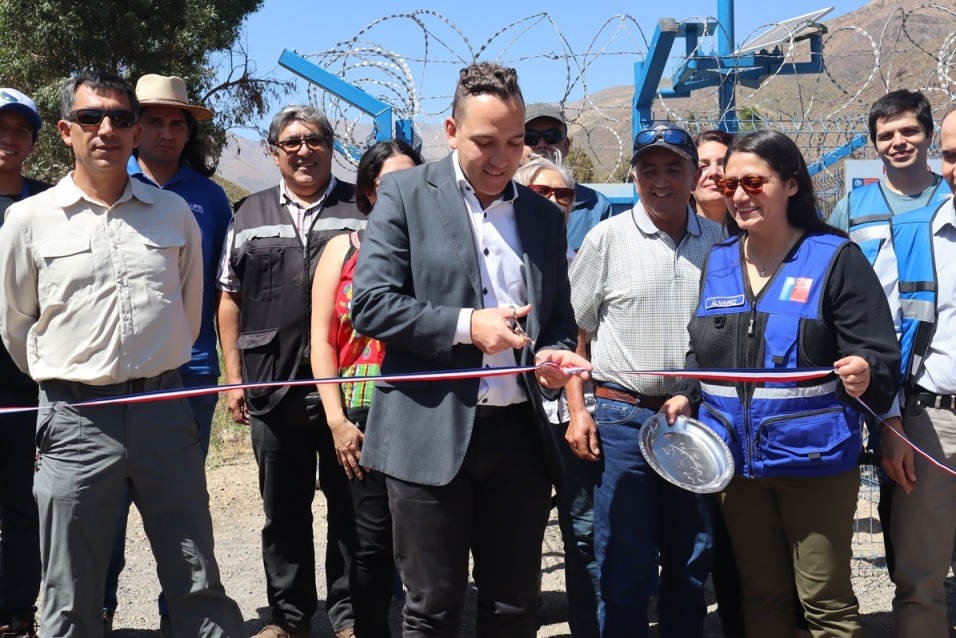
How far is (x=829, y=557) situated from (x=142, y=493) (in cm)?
233

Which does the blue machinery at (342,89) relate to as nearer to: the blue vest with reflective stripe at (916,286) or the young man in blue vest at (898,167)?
the young man in blue vest at (898,167)

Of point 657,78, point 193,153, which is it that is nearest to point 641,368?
point 193,153

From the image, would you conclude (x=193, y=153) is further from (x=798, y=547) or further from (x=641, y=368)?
(x=798, y=547)

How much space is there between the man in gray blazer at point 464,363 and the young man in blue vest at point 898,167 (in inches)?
83.8

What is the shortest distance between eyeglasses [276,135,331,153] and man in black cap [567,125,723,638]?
1311 mm

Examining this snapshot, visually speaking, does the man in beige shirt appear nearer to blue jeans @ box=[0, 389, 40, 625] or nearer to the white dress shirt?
blue jeans @ box=[0, 389, 40, 625]

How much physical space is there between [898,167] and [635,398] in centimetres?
190

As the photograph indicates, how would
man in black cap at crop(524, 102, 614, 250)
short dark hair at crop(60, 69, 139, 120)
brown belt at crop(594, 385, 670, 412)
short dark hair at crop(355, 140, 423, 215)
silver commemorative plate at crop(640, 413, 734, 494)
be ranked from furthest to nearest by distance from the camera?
man in black cap at crop(524, 102, 614, 250), short dark hair at crop(355, 140, 423, 215), brown belt at crop(594, 385, 670, 412), short dark hair at crop(60, 69, 139, 120), silver commemorative plate at crop(640, 413, 734, 494)

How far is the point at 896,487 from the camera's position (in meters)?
3.71

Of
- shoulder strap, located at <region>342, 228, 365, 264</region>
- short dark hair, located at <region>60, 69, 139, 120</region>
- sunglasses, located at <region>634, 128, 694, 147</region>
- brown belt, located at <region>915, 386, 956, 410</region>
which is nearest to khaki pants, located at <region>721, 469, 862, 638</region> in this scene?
brown belt, located at <region>915, 386, 956, 410</region>

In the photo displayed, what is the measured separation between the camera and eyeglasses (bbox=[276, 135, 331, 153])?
14.4ft

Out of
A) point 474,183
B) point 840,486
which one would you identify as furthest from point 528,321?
point 840,486

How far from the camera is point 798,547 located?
329 cm

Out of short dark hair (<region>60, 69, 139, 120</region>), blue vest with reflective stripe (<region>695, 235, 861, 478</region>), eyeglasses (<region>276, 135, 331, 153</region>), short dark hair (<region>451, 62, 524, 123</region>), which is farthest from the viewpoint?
eyeglasses (<region>276, 135, 331, 153</region>)
